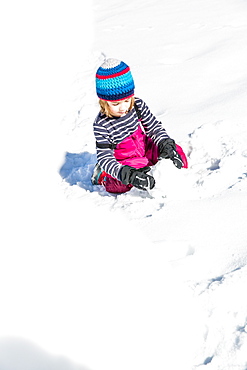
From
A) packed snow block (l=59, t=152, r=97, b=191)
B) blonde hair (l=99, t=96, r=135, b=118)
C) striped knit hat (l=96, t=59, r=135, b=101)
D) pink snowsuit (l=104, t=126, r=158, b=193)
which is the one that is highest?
striped knit hat (l=96, t=59, r=135, b=101)

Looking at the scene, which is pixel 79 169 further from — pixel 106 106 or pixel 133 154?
pixel 106 106

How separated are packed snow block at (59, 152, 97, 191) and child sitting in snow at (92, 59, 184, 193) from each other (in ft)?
0.57

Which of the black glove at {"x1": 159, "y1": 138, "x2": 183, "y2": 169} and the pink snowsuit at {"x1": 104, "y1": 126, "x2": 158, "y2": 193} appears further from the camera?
the pink snowsuit at {"x1": 104, "y1": 126, "x2": 158, "y2": 193}

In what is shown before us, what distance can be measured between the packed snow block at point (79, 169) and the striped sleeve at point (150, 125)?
0.51m

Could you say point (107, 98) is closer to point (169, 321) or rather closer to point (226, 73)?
point (169, 321)

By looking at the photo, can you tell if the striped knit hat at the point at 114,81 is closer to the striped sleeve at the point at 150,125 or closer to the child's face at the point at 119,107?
the child's face at the point at 119,107

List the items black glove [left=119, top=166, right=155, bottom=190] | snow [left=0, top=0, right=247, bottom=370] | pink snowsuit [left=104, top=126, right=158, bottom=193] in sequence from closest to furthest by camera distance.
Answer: snow [left=0, top=0, right=247, bottom=370]
black glove [left=119, top=166, right=155, bottom=190]
pink snowsuit [left=104, top=126, right=158, bottom=193]

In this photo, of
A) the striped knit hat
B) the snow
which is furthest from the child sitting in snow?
the snow

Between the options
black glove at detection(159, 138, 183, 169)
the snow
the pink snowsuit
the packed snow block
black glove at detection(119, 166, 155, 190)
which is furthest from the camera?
the packed snow block

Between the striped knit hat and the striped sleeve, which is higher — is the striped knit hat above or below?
above

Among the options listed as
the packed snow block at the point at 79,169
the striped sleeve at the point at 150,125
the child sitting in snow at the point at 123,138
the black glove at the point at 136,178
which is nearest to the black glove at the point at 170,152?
the child sitting in snow at the point at 123,138

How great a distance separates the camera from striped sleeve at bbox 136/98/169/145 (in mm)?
3203

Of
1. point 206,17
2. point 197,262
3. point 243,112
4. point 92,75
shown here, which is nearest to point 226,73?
point 243,112

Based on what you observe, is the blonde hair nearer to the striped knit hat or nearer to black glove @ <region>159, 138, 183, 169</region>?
the striped knit hat
